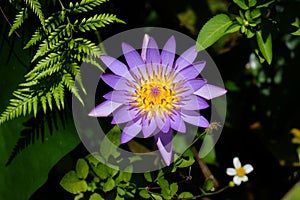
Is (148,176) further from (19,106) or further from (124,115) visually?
(19,106)

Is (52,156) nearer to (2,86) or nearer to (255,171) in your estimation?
(2,86)

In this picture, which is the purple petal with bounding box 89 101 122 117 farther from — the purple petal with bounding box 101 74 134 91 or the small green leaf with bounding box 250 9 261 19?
the small green leaf with bounding box 250 9 261 19

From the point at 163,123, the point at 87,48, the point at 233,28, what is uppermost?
the point at 87,48

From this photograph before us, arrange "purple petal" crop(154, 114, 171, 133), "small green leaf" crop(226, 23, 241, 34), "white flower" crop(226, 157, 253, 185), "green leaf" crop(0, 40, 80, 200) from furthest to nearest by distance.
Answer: "white flower" crop(226, 157, 253, 185), "green leaf" crop(0, 40, 80, 200), "small green leaf" crop(226, 23, 241, 34), "purple petal" crop(154, 114, 171, 133)

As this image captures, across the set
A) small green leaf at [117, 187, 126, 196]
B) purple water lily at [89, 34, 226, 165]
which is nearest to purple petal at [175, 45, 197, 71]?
purple water lily at [89, 34, 226, 165]

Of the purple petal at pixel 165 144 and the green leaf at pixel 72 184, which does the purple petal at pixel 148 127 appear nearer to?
the purple petal at pixel 165 144

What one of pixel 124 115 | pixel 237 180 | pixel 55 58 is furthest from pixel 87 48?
pixel 237 180
